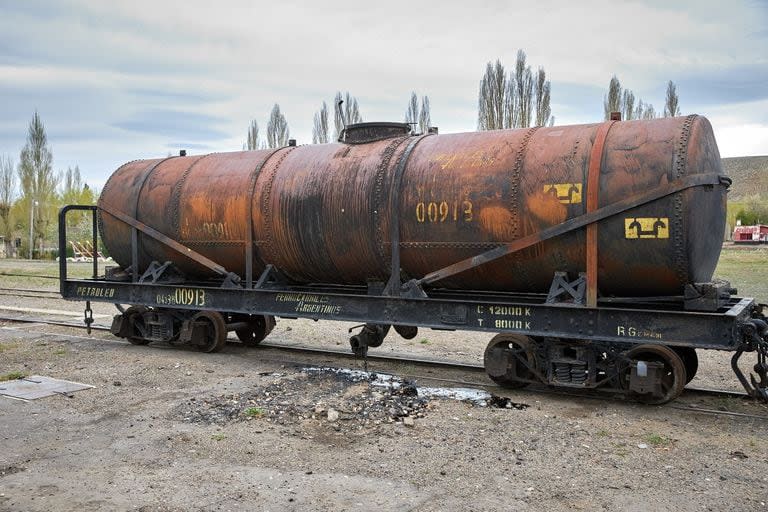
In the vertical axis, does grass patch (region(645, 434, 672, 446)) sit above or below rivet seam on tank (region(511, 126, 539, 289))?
below

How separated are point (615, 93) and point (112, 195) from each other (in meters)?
31.8

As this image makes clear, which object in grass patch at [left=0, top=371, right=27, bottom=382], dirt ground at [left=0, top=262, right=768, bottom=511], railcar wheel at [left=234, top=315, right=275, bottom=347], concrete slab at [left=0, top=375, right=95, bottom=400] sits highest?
railcar wheel at [left=234, top=315, right=275, bottom=347]

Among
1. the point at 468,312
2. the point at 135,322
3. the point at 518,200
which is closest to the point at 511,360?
the point at 468,312

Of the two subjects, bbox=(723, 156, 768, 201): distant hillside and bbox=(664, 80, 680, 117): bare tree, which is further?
bbox=(723, 156, 768, 201): distant hillside

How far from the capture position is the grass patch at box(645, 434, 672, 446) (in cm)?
654

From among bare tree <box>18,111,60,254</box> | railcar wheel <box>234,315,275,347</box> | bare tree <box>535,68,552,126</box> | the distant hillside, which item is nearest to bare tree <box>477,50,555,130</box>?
bare tree <box>535,68,552,126</box>

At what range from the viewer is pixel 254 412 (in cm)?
755

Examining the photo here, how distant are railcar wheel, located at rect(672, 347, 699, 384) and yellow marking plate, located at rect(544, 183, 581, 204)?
2225 mm

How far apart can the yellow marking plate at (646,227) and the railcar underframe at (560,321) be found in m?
0.77

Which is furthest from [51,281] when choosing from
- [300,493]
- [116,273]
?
[300,493]

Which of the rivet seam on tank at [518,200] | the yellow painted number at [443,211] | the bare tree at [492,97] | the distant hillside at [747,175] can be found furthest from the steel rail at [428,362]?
the distant hillside at [747,175]

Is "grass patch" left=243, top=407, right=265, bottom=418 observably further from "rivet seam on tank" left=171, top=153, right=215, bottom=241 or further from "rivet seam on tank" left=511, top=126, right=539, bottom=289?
"rivet seam on tank" left=171, top=153, right=215, bottom=241

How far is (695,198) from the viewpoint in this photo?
23.6 feet

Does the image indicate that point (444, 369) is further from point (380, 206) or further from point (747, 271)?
point (747, 271)
